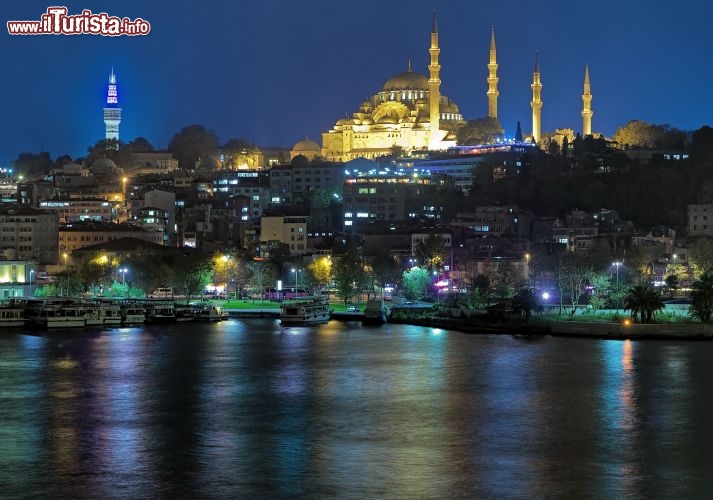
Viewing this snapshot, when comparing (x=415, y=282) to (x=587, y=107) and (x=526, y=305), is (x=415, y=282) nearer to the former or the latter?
(x=526, y=305)

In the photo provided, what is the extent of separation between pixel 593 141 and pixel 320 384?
32186 mm

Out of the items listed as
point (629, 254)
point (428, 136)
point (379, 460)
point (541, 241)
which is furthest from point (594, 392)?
point (428, 136)

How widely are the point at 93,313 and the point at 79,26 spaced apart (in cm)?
588

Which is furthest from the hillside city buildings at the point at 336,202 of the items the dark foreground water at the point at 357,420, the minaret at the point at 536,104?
the dark foreground water at the point at 357,420

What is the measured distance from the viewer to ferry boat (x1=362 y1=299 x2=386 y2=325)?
89.2 ft

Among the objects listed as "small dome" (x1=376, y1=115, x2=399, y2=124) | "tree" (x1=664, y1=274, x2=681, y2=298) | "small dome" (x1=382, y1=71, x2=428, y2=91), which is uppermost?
"small dome" (x1=382, y1=71, x2=428, y2=91)

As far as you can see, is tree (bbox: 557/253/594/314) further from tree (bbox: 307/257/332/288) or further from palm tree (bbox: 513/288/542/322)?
tree (bbox: 307/257/332/288)

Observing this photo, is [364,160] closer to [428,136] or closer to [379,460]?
[428,136]

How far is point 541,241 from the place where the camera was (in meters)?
39.2

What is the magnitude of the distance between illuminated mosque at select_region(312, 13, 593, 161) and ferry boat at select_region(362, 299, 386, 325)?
29481 mm

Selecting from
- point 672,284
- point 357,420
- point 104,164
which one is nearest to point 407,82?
point 104,164

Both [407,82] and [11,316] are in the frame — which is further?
[407,82]

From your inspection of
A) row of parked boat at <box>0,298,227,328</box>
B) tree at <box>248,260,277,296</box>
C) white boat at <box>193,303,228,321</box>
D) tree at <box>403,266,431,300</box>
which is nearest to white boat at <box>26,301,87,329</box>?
row of parked boat at <box>0,298,227,328</box>

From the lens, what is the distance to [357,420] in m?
14.2
